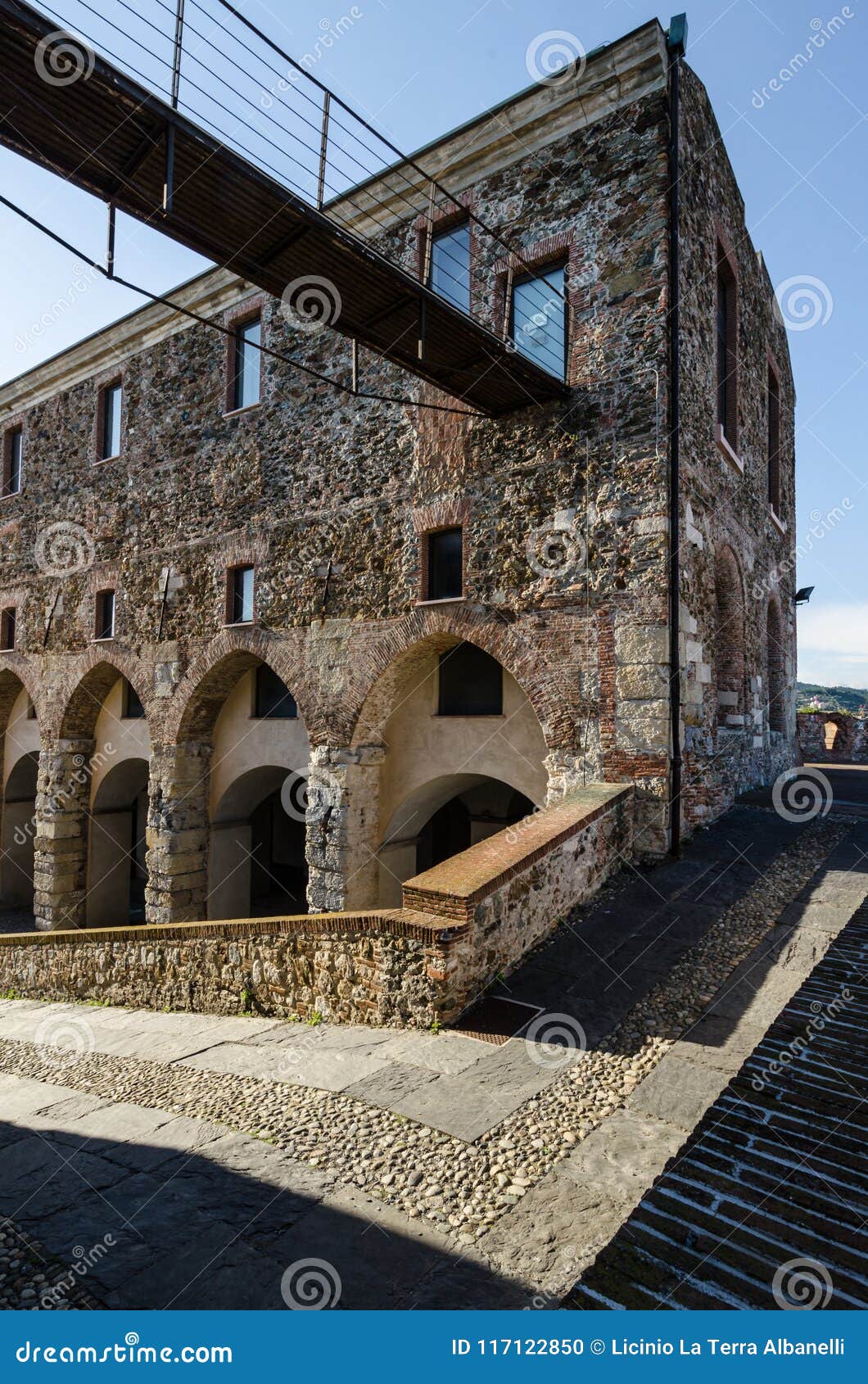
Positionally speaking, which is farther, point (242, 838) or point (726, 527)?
point (242, 838)

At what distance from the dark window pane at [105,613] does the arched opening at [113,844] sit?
2.49 m

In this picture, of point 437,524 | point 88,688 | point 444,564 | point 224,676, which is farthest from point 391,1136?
point 88,688

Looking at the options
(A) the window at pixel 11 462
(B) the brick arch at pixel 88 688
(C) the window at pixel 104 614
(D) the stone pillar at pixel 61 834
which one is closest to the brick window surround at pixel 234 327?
(C) the window at pixel 104 614

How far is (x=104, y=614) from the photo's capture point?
1468 cm

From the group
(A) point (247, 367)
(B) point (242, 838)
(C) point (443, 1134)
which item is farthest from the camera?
(B) point (242, 838)

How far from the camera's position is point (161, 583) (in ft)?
43.1

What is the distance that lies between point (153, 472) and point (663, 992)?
40.1 ft

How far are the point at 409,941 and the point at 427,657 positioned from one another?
5.40m

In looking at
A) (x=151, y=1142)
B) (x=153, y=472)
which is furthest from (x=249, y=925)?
(x=153, y=472)

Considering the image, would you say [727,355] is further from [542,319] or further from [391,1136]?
[391,1136]

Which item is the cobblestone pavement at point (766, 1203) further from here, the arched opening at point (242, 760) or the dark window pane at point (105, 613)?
the dark window pane at point (105, 613)

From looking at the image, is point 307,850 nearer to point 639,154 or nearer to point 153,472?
point 153,472

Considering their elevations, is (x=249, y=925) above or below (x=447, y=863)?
below

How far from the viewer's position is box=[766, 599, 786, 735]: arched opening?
13.4 metres
